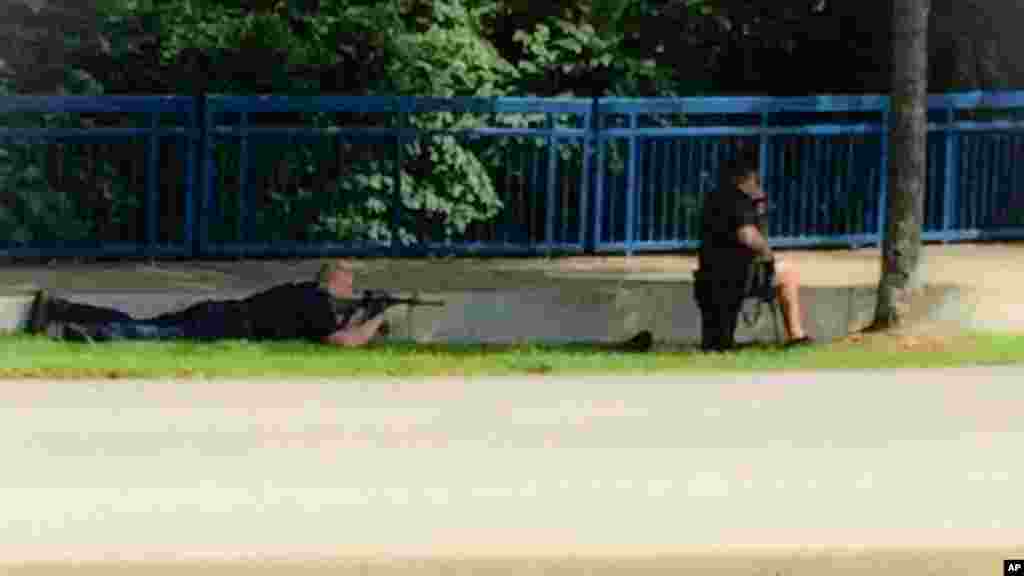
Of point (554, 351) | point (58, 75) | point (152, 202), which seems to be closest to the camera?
point (554, 351)

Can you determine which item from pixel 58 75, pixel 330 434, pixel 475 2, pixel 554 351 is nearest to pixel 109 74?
pixel 58 75

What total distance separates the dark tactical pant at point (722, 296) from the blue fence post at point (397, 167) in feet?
11.3

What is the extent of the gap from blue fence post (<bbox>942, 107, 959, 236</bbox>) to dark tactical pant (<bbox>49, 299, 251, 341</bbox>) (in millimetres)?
6367

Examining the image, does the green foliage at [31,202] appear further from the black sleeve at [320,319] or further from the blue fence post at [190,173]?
the black sleeve at [320,319]

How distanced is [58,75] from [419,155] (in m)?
2.60

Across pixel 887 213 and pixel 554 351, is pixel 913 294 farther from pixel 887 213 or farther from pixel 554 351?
pixel 554 351

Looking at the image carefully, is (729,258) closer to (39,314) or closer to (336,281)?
(336,281)

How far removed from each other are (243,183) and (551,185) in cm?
220

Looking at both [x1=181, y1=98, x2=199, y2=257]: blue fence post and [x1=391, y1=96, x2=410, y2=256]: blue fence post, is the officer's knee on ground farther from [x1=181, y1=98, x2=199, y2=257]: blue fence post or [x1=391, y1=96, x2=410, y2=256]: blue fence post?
[x1=181, y1=98, x2=199, y2=257]: blue fence post

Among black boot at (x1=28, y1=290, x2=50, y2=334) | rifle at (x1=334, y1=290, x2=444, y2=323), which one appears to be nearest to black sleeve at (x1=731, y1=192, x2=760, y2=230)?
rifle at (x1=334, y1=290, x2=444, y2=323)

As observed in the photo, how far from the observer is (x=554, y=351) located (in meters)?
12.8

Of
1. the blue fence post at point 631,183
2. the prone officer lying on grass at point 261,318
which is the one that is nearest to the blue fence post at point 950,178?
the blue fence post at point 631,183

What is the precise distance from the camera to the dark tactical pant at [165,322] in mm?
12688

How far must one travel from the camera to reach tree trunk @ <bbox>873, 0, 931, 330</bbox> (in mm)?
12925
